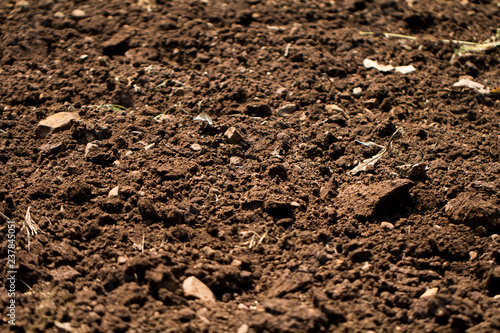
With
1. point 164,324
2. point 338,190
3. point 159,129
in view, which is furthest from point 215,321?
point 159,129

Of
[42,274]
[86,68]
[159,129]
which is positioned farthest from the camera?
[86,68]

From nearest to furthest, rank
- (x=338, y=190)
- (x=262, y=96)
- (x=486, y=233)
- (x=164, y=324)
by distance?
1. (x=164, y=324)
2. (x=486, y=233)
3. (x=338, y=190)
4. (x=262, y=96)

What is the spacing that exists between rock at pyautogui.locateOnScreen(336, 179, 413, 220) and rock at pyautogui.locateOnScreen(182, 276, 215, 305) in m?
0.76

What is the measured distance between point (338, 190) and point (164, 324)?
1.11m

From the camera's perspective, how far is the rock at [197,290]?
1.98 m

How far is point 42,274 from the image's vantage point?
81.1 inches

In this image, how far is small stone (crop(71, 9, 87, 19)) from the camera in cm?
382

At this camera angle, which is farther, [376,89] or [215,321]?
[376,89]

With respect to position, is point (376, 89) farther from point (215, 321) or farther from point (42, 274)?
point (42, 274)

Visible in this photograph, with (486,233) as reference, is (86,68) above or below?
above

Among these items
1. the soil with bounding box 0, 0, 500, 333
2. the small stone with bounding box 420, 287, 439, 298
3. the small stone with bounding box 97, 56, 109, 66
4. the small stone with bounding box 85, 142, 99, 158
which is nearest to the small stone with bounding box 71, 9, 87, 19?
the soil with bounding box 0, 0, 500, 333

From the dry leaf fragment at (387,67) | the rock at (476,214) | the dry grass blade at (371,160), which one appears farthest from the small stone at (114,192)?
the dry leaf fragment at (387,67)

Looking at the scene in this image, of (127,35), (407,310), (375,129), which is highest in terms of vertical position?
(127,35)

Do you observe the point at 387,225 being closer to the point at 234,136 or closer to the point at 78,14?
the point at 234,136
